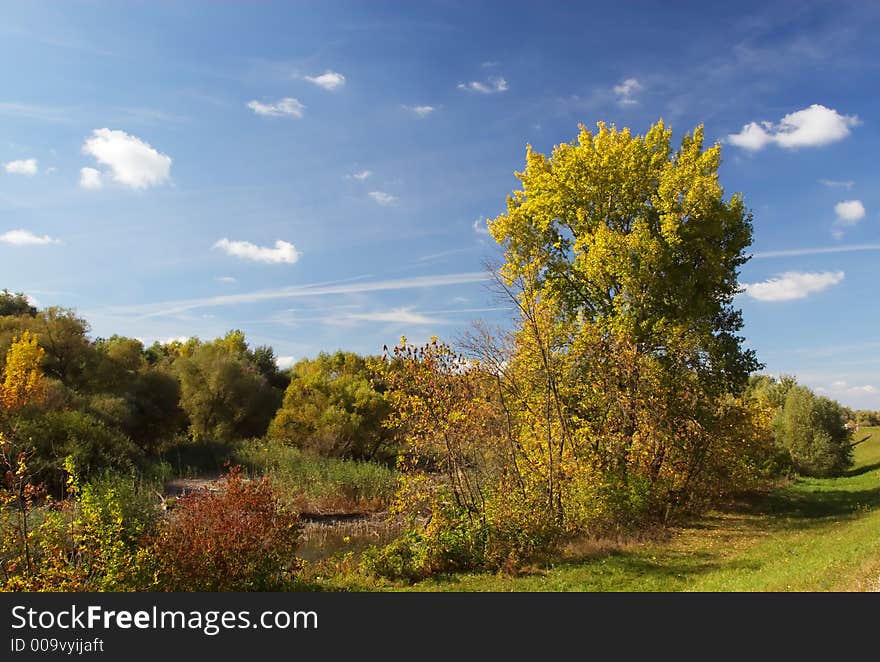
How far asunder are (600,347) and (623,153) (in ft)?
25.8

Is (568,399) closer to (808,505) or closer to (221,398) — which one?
(808,505)

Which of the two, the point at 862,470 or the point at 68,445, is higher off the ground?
the point at 68,445

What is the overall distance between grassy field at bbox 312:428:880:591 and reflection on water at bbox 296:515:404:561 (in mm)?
5028

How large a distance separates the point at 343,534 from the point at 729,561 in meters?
11.1

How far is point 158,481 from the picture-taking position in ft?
74.4

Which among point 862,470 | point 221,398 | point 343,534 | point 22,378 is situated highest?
point 22,378

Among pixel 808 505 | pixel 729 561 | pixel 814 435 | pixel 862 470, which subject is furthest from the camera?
pixel 814 435

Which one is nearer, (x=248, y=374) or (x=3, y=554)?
(x=3, y=554)

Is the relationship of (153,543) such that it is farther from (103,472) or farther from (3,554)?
(103,472)

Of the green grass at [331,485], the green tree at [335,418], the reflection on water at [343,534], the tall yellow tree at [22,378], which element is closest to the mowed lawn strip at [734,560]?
the reflection on water at [343,534]

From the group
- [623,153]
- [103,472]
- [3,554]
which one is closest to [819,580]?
[3,554]

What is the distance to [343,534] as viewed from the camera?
1889cm

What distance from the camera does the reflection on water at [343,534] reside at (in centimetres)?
1661

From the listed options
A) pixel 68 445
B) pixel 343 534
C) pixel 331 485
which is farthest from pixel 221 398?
pixel 343 534
